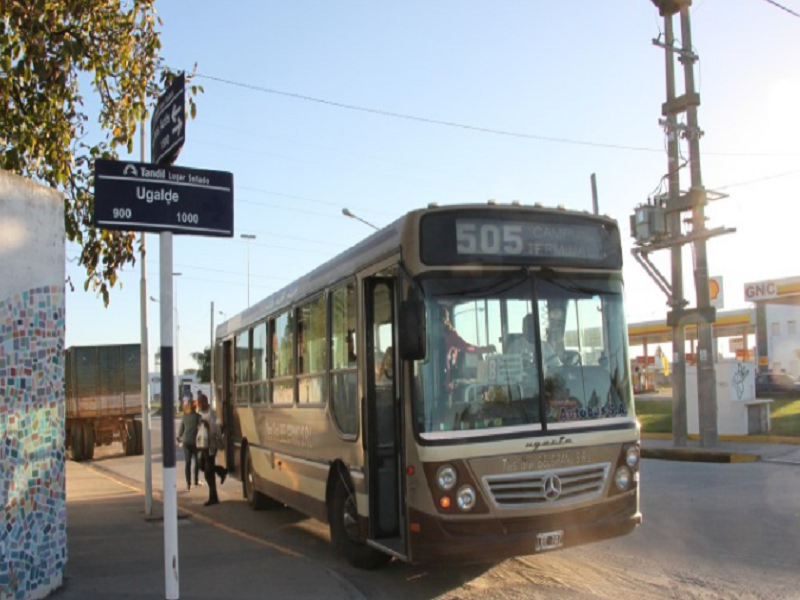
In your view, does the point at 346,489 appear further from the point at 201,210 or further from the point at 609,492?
the point at 201,210

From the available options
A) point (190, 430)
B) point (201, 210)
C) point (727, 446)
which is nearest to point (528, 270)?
point (201, 210)

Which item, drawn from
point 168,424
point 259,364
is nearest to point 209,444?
point 259,364

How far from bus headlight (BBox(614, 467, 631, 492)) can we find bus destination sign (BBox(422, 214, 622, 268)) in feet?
6.00

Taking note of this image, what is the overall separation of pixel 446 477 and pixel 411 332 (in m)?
1.18

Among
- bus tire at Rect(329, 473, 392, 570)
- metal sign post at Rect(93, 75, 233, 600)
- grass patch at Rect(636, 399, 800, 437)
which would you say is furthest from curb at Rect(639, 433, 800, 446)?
metal sign post at Rect(93, 75, 233, 600)

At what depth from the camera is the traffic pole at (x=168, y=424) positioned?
A: 16.9 feet

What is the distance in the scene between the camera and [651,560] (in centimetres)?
794

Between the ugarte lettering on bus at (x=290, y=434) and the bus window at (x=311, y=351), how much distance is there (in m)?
0.36

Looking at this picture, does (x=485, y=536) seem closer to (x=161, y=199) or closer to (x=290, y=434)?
(x=161, y=199)

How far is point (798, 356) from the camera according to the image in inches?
2285

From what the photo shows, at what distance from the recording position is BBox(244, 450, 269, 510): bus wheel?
12.4 metres

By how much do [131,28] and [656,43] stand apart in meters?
14.1

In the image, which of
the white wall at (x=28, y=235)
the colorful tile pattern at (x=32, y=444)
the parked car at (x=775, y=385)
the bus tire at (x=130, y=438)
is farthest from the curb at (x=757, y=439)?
the parked car at (x=775, y=385)

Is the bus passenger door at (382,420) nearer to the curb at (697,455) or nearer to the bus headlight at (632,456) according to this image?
the bus headlight at (632,456)
